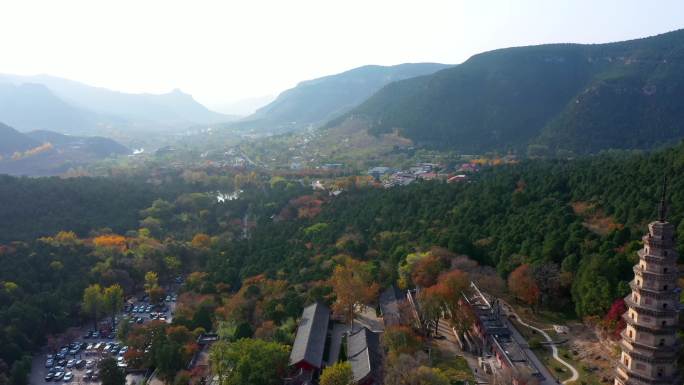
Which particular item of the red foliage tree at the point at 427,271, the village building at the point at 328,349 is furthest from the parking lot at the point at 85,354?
the red foliage tree at the point at 427,271

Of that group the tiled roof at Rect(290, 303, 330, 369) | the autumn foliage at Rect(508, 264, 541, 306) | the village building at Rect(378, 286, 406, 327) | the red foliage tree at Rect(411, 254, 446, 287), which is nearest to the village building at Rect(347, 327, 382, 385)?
the village building at Rect(378, 286, 406, 327)

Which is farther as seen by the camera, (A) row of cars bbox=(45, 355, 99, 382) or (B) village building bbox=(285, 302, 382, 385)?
(A) row of cars bbox=(45, 355, 99, 382)

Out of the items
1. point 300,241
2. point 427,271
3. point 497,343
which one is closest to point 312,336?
point 427,271

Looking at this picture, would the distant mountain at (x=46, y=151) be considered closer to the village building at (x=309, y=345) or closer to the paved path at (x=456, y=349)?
the village building at (x=309, y=345)

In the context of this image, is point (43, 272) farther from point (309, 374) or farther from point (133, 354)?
point (309, 374)

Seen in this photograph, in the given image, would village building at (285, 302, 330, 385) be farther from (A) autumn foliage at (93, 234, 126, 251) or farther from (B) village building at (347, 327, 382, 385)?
(A) autumn foliage at (93, 234, 126, 251)

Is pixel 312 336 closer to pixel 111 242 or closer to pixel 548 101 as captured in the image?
pixel 111 242
